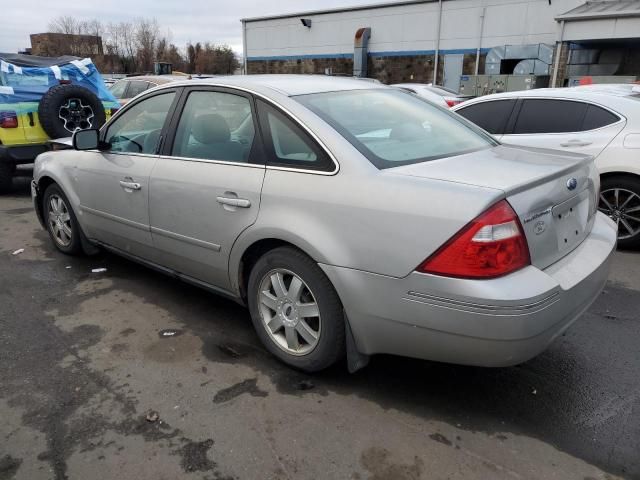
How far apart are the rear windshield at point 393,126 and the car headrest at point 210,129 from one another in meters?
0.59

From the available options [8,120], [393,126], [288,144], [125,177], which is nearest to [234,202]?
[288,144]

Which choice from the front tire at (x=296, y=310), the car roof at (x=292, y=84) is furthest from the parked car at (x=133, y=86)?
the front tire at (x=296, y=310)

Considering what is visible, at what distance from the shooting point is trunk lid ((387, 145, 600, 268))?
2326 mm

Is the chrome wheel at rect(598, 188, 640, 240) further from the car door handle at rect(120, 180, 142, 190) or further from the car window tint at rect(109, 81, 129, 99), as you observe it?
the car window tint at rect(109, 81, 129, 99)

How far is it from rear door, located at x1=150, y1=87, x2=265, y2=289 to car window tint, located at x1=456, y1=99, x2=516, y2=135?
142 inches

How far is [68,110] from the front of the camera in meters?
7.59

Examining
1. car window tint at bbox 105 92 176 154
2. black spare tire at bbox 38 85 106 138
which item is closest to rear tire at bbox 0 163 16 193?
black spare tire at bbox 38 85 106 138

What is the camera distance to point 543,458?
90.4 inches

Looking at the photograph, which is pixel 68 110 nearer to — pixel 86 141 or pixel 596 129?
pixel 86 141

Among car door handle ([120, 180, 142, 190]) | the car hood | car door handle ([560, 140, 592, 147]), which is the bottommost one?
car door handle ([120, 180, 142, 190])

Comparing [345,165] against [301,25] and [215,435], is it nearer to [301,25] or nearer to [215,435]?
[215,435]

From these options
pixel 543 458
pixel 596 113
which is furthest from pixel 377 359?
pixel 596 113

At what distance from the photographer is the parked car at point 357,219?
7.33 ft

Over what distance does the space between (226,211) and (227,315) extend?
1.04 meters
